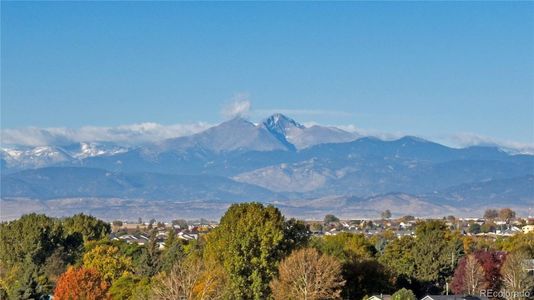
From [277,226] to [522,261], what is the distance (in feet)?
65.9

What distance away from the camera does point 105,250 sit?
9250cm

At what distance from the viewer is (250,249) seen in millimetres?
68875

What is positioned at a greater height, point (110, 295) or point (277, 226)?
point (277, 226)

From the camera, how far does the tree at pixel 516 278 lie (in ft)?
244

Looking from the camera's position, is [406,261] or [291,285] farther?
[406,261]

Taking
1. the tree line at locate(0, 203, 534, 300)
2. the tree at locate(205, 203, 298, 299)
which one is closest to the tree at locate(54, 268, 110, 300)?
the tree line at locate(0, 203, 534, 300)

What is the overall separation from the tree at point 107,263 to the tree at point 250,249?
16.3 meters

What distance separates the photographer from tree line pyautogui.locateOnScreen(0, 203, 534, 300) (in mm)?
65500

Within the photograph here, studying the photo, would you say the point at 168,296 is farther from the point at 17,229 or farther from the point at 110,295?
the point at 17,229

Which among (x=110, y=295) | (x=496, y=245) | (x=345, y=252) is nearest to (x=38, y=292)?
(x=110, y=295)

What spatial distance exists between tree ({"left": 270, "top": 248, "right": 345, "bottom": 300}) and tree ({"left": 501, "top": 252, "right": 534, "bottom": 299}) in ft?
41.8

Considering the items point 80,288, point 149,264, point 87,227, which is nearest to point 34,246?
point 149,264

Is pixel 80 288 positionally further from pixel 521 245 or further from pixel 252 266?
pixel 521 245

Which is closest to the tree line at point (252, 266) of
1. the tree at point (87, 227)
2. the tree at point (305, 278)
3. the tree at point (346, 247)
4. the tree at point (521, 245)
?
the tree at point (305, 278)
